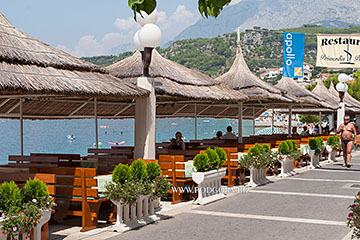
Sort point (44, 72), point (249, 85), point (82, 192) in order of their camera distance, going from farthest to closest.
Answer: point (249, 85)
point (44, 72)
point (82, 192)

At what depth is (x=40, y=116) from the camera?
14.9m

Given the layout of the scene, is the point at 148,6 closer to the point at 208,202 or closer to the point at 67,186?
the point at 67,186

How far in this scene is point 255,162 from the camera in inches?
566

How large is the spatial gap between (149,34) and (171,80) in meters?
2.78

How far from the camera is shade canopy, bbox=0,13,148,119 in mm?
8391

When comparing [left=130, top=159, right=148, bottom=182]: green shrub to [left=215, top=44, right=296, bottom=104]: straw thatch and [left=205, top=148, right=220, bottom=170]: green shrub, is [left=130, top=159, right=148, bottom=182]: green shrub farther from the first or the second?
[left=215, top=44, right=296, bottom=104]: straw thatch

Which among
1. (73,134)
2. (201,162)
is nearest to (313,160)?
(201,162)

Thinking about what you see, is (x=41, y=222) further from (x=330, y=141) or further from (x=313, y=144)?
(x=330, y=141)

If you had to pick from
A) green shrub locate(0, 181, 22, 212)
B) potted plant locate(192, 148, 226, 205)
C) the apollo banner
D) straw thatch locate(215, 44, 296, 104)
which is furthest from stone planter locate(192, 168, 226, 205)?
the apollo banner

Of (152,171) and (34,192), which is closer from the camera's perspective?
(34,192)

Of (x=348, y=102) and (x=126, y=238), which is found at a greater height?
(x=348, y=102)

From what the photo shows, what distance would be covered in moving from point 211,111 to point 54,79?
53.8 ft

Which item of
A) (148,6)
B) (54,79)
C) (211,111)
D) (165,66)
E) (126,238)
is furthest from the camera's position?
(211,111)

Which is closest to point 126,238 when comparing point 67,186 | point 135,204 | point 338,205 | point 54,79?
point 135,204
